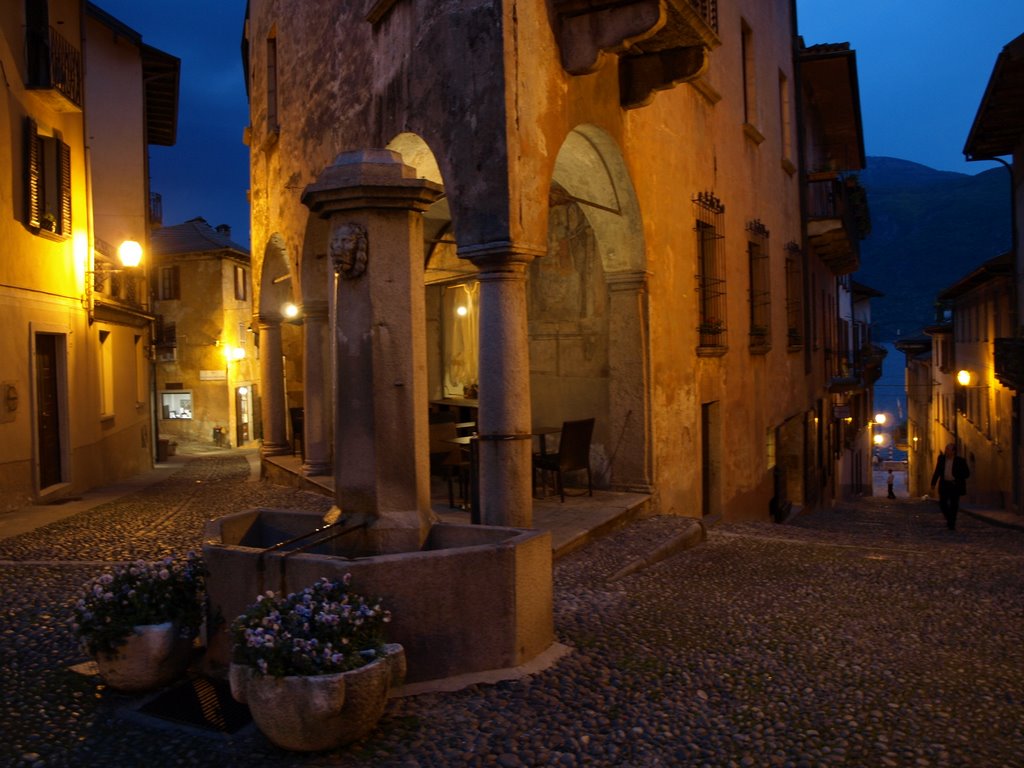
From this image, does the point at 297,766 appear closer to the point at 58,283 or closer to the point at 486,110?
the point at 486,110

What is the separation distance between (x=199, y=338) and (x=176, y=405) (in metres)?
2.62

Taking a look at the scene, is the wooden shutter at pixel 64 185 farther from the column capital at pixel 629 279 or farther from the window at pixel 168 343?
the window at pixel 168 343

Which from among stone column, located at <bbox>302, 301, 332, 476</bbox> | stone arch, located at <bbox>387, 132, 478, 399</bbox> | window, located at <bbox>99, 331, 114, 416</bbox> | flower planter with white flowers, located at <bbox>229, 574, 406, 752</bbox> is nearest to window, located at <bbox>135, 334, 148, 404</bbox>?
window, located at <bbox>99, 331, 114, 416</bbox>

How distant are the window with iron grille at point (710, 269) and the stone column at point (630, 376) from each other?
1.84 meters

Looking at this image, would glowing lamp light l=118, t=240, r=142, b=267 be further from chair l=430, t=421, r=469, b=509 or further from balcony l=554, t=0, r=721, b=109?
balcony l=554, t=0, r=721, b=109

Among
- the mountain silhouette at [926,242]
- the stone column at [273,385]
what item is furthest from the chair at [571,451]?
the mountain silhouette at [926,242]

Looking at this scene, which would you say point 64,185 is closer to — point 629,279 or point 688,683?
point 629,279

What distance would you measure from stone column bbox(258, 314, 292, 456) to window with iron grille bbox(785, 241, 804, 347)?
9040 mm

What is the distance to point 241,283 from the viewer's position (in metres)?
32.2

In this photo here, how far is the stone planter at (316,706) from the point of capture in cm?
363

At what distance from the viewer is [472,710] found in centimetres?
421

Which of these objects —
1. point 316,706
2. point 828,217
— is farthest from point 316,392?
point 828,217

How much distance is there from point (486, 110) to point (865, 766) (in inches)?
214

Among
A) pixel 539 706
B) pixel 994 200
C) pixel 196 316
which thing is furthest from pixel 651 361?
pixel 994 200
